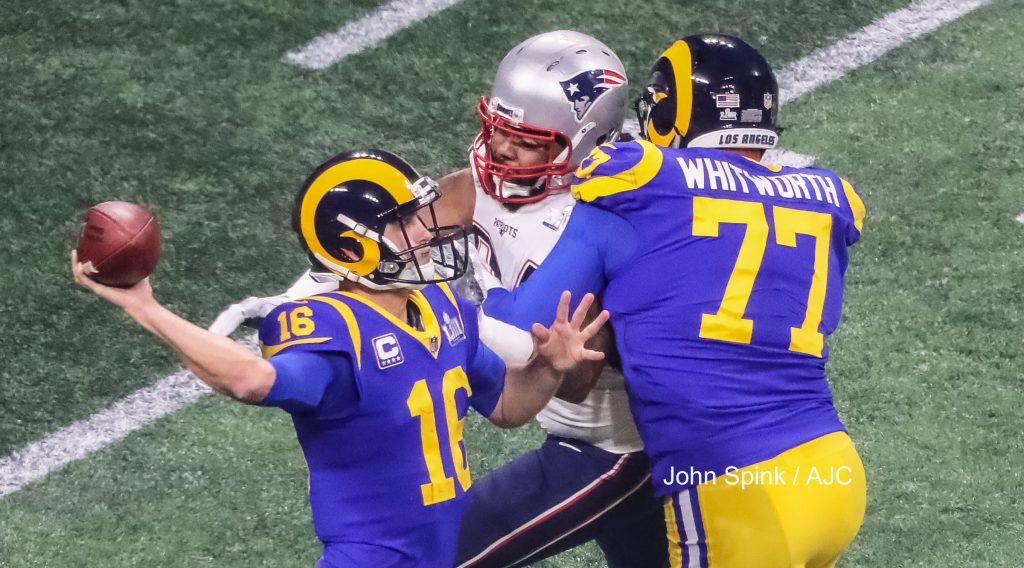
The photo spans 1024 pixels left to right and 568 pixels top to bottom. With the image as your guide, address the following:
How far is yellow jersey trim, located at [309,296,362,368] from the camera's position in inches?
113

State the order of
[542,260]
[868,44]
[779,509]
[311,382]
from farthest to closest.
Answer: [868,44], [542,260], [779,509], [311,382]

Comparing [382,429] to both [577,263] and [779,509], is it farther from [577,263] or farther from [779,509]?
[779,509]

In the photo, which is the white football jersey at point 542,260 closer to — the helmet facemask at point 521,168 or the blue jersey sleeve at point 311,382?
the helmet facemask at point 521,168

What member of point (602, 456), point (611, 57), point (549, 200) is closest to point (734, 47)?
point (611, 57)

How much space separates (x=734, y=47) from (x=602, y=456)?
1113mm

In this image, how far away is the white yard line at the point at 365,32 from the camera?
6762 mm

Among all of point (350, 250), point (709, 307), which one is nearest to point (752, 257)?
point (709, 307)

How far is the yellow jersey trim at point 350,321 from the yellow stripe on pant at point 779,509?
0.89 meters

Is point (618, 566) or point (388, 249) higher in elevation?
point (388, 249)

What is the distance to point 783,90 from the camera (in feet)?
22.4

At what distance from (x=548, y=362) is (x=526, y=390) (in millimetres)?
95

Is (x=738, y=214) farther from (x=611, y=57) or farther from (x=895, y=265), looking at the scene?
(x=895, y=265)

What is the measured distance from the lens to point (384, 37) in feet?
22.8

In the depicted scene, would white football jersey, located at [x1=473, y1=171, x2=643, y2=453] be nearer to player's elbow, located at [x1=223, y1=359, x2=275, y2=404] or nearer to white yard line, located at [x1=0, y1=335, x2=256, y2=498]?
player's elbow, located at [x1=223, y1=359, x2=275, y2=404]
